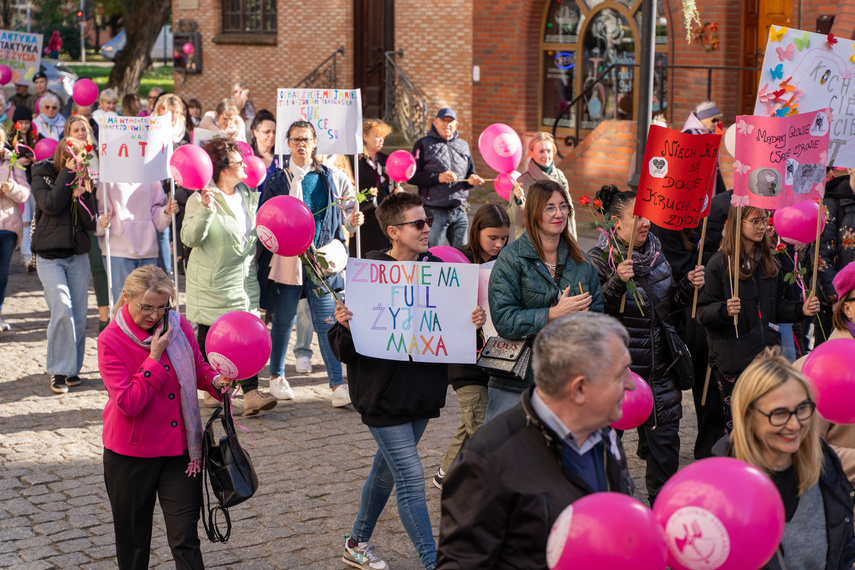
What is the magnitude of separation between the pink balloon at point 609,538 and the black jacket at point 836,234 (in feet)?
16.2

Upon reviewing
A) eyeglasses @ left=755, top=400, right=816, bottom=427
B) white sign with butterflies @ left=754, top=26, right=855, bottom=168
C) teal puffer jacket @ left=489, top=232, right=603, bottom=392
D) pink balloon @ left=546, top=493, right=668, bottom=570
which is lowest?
pink balloon @ left=546, top=493, right=668, bottom=570

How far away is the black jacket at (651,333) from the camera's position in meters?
5.89

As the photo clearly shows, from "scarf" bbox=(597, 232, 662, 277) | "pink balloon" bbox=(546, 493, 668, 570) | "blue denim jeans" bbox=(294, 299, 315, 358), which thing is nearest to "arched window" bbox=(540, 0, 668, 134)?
"blue denim jeans" bbox=(294, 299, 315, 358)

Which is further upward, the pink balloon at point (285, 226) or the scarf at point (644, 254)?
the pink balloon at point (285, 226)

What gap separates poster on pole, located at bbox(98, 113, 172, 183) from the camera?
861 centimetres

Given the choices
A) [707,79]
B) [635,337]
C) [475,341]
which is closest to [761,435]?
[475,341]

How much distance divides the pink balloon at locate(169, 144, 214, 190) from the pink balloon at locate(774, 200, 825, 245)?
12.8 ft

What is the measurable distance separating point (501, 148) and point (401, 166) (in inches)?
51.5

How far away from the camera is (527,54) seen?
57.6ft

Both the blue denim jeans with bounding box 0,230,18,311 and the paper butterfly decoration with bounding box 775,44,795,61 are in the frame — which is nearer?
the paper butterfly decoration with bounding box 775,44,795,61

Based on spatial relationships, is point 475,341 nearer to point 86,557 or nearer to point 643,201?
point 643,201

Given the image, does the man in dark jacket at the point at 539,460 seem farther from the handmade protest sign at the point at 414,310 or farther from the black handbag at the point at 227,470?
the handmade protest sign at the point at 414,310

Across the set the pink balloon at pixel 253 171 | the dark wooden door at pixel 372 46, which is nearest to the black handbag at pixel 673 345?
the pink balloon at pixel 253 171

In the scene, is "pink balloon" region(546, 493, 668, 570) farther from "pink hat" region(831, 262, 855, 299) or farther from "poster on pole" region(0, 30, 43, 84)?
"poster on pole" region(0, 30, 43, 84)
